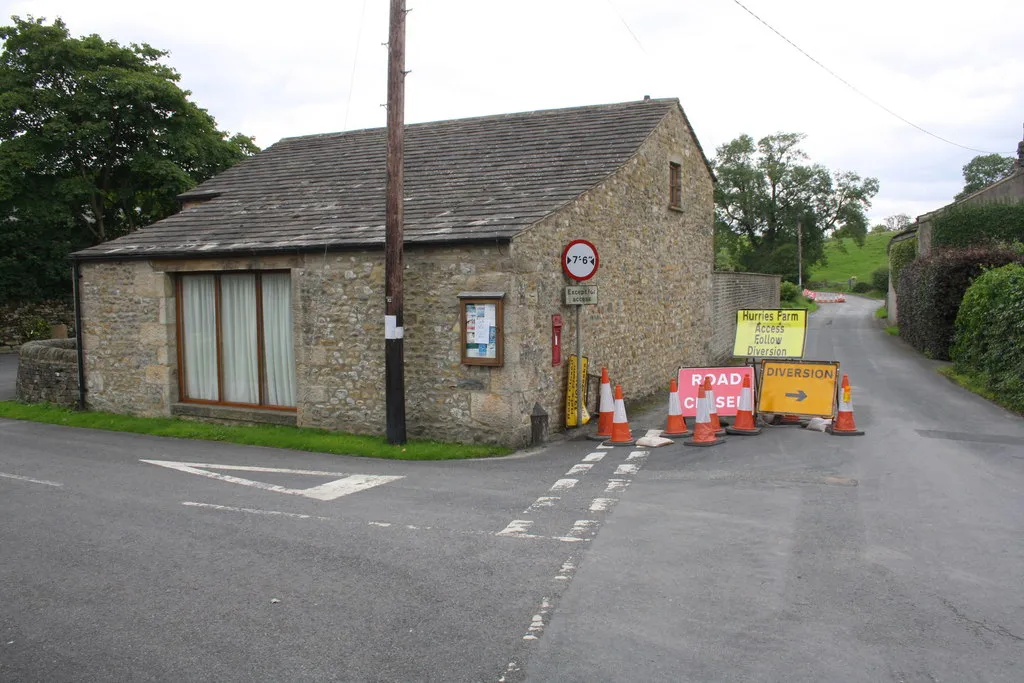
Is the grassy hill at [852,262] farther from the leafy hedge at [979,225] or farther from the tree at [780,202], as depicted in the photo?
the leafy hedge at [979,225]

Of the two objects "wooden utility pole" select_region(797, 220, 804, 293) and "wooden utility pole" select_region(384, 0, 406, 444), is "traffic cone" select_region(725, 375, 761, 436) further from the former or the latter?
"wooden utility pole" select_region(797, 220, 804, 293)

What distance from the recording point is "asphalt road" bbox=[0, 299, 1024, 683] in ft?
13.5

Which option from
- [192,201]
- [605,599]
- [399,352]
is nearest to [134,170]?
[192,201]

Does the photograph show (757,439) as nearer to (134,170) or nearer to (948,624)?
(948,624)

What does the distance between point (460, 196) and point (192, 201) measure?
7417 millimetres

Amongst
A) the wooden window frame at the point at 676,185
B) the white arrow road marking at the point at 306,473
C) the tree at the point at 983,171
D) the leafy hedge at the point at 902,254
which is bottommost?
the white arrow road marking at the point at 306,473

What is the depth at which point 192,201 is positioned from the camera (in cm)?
1670

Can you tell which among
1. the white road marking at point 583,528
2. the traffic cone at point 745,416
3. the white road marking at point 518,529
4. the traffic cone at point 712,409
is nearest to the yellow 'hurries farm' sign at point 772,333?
the traffic cone at point 745,416

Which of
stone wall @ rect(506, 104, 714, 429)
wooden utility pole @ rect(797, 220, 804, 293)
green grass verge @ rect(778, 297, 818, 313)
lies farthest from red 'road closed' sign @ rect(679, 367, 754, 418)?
wooden utility pole @ rect(797, 220, 804, 293)

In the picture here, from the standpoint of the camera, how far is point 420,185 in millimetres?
13484

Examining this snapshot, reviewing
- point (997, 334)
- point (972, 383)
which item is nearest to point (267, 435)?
point (997, 334)

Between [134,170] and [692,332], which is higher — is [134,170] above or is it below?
above

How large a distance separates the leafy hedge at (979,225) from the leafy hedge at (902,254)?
2771mm

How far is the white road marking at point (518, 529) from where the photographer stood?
6.26 metres
